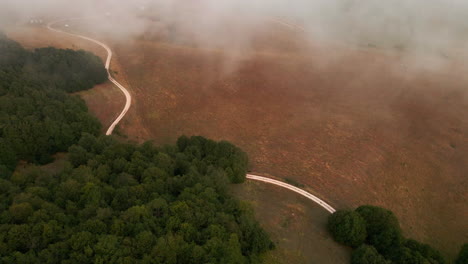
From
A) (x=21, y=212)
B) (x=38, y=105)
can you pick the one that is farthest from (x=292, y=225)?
(x=38, y=105)

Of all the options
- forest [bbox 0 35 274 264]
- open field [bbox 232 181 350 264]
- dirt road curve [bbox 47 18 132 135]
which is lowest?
dirt road curve [bbox 47 18 132 135]

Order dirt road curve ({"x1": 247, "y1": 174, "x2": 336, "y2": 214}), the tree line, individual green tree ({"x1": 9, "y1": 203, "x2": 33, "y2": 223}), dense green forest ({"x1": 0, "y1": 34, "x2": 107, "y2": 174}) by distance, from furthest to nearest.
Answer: dense green forest ({"x1": 0, "y1": 34, "x2": 107, "y2": 174})
dirt road curve ({"x1": 247, "y1": 174, "x2": 336, "y2": 214})
individual green tree ({"x1": 9, "y1": 203, "x2": 33, "y2": 223})
the tree line

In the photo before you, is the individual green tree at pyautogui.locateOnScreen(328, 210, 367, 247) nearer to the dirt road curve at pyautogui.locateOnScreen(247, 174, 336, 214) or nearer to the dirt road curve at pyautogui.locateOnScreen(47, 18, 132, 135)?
the dirt road curve at pyautogui.locateOnScreen(247, 174, 336, 214)

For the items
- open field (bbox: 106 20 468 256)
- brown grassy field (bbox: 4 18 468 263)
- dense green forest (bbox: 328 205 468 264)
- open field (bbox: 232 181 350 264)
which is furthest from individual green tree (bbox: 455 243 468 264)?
open field (bbox: 232 181 350 264)

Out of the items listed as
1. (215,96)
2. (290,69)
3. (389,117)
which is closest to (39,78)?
(215,96)

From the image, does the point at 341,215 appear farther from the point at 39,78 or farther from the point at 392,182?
the point at 39,78

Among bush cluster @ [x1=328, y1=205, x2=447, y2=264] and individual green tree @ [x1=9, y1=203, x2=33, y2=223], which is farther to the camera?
bush cluster @ [x1=328, y1=205, x2=447, y2=264]
